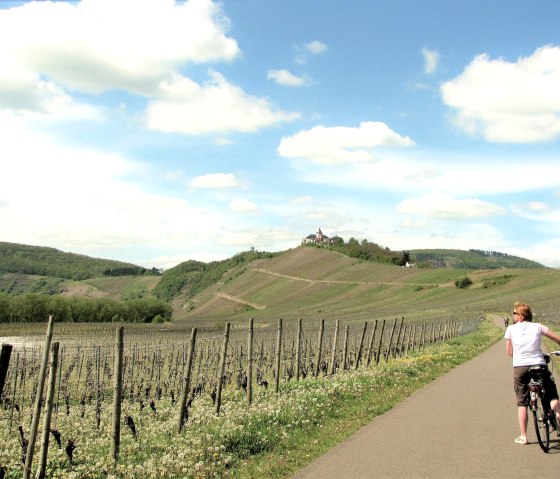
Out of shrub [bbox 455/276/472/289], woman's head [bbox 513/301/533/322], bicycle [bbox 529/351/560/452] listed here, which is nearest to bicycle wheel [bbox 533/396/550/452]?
bicycle [bbox 529/351/560/452]

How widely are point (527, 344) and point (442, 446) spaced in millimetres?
2041

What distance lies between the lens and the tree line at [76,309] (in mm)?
87562

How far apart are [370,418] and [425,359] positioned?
1106 cm

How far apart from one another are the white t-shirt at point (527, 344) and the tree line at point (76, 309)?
255 feet

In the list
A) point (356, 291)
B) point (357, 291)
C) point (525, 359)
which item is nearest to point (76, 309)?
point (356, 291)

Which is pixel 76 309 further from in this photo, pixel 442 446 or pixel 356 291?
pixel 442 446

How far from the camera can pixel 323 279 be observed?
143875 millimetres

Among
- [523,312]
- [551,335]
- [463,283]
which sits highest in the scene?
[463,283]

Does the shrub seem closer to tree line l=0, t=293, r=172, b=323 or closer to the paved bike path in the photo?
tree line l=0, t=293, r=172, b=323

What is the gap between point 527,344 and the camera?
8.95 metres

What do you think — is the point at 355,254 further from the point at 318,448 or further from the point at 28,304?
the point at 318,448

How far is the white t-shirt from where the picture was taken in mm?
8906

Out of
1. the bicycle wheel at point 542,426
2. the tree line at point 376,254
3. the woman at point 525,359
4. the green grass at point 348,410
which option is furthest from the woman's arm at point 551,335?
the tree line at point 376,254

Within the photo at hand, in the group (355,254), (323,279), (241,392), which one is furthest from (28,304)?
(355,254)
